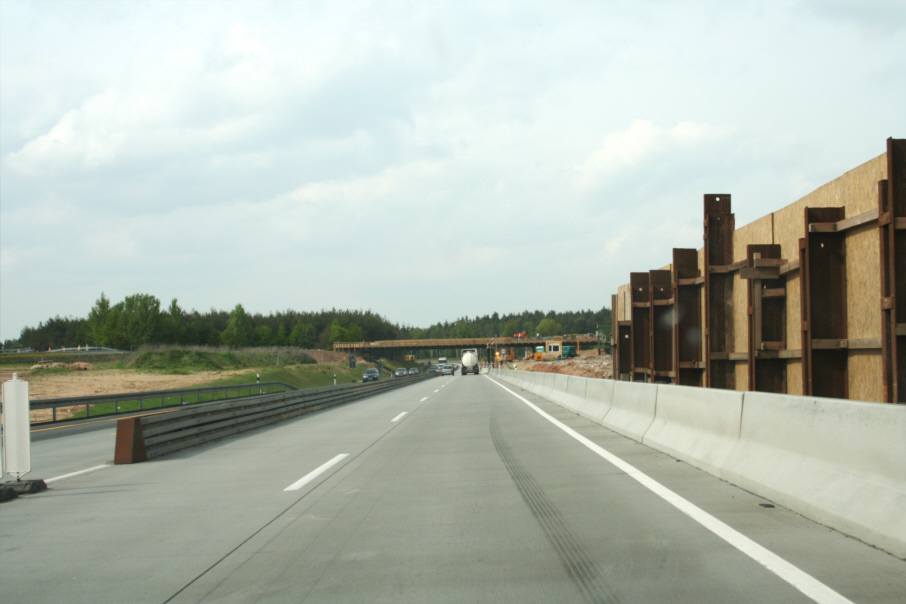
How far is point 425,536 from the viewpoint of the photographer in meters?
6.05

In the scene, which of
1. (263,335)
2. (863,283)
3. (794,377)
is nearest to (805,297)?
(863,283)

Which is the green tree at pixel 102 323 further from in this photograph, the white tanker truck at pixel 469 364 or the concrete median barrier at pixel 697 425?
the concrete median barrier at pixel 697 425

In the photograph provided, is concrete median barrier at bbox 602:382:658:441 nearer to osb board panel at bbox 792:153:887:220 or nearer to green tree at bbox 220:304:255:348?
osb board panel at bbox 792:153:887:220

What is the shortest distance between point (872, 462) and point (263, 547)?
191 inches

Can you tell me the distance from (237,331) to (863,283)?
162836 millimetres

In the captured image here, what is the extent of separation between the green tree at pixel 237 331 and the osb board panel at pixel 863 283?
161 m

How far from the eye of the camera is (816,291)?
10.1m

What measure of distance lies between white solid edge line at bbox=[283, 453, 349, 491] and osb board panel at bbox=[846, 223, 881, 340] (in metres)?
7.76

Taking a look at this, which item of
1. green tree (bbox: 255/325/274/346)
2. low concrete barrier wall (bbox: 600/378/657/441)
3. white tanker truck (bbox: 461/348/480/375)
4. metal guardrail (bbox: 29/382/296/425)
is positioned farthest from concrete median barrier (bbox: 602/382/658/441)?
green tree (bbox: 255/325/274/346)

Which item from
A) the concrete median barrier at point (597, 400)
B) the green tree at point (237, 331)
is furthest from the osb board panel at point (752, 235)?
the green tree at point (237, 331)

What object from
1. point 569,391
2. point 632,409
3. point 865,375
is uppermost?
point 865,375

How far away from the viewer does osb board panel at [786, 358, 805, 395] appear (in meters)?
11.8

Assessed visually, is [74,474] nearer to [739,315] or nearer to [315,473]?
[315,473]

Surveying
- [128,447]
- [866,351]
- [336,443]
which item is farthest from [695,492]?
[128,447]
